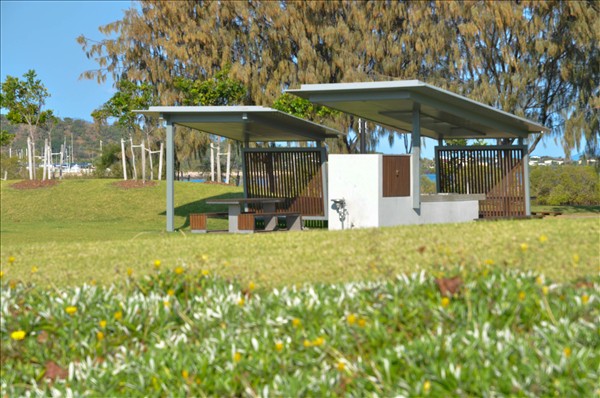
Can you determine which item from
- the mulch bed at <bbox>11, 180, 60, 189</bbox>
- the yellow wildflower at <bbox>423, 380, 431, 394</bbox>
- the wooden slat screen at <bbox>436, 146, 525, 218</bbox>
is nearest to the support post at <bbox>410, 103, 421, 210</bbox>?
the wooden slat screen at <bbox>436, 146, 525, 218</bbox>

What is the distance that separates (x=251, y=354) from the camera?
584 cm

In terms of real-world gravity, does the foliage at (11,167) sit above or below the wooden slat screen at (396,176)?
above

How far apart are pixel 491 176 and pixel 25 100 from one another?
19001 mm

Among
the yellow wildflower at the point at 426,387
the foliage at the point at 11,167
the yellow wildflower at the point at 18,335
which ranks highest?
the foliage at the point at 11,167

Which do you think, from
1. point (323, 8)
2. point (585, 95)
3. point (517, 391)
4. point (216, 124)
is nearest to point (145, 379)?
point (517, 391)

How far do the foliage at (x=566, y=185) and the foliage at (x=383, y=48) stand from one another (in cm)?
631

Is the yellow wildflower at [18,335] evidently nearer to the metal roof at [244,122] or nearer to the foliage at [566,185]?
the metal roof at [244,122]

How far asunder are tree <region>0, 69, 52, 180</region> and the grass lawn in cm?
2448

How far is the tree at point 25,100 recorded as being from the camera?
31.5 m

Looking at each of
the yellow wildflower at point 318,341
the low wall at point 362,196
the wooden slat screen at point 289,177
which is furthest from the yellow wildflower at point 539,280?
the wooden slat screen at point 289,177

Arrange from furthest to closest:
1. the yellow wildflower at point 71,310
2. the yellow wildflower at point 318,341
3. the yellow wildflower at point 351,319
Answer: the yellow wildflower at point 71,310
the yellow wildflower at point 351,319
the yellow wildflower at point 318,341

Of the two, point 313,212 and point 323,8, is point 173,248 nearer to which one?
point 313,212

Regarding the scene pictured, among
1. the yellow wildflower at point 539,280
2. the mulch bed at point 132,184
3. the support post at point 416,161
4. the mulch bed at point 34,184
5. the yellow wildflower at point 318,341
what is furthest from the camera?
the mulch bed at point 34,184

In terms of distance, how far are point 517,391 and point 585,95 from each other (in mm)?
26879
